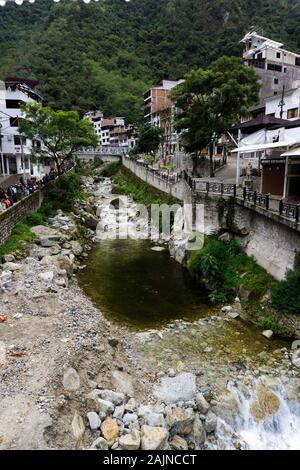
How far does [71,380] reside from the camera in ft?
27.8

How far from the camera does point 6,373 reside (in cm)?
853

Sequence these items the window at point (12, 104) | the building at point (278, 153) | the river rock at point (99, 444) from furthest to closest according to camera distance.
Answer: the window at point (12, 104) → the building at point (278, 153) → the river rock at point (99, 444)

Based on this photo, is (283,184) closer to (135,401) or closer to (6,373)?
(135,401)

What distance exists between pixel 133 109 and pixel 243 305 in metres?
86.3

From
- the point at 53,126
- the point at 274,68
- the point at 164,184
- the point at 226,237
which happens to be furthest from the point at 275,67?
the point at 226,237

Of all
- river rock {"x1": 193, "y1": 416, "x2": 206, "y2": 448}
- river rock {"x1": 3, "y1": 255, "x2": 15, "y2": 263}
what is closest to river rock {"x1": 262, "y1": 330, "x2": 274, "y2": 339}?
river rock {"x1": 193, "y1": 416, "x2": 206, "y2": 448}

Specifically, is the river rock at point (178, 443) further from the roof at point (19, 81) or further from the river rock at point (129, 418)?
the roof at point (19, 81)

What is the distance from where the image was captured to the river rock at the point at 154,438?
7324 mm

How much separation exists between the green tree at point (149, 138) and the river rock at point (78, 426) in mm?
50229

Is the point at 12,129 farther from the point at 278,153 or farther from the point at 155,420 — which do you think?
the point at 155,420

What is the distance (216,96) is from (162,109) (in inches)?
1799

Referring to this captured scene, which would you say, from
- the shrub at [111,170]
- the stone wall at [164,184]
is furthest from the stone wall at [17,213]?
the shrub at [111,170]

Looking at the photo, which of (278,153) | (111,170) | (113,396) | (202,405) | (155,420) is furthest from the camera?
(111,170)
